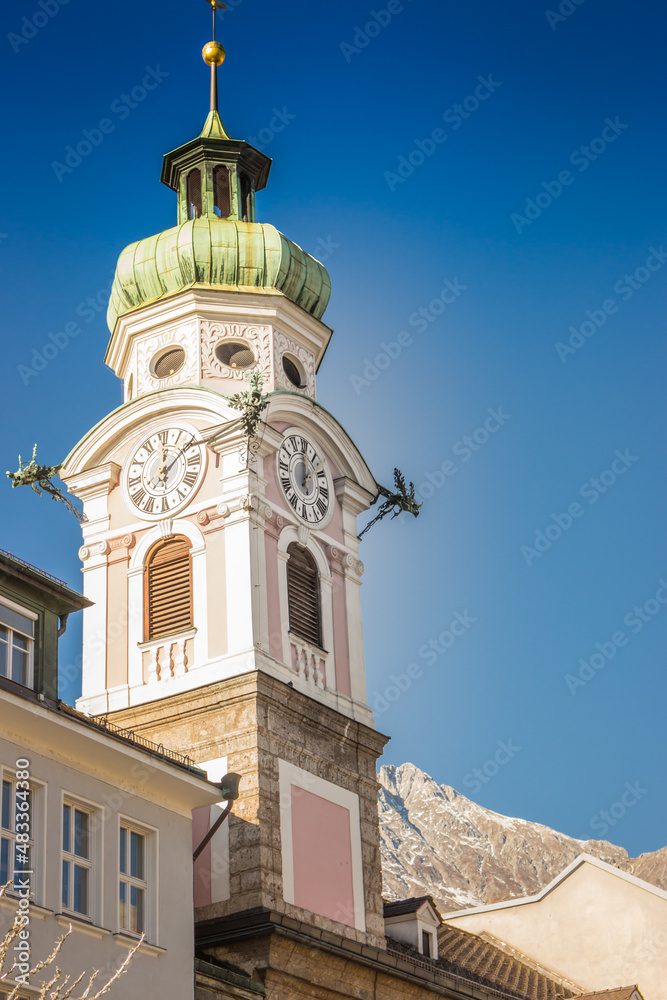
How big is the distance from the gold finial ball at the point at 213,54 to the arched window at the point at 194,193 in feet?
12.9

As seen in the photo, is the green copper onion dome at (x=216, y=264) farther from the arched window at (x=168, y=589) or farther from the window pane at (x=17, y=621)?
the window pane at (x=17, y=621)

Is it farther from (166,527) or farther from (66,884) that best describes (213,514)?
(66,884)

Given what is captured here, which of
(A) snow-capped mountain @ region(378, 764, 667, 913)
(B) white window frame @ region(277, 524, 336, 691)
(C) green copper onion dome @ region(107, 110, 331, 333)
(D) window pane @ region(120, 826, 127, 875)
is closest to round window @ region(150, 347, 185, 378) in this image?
(C) green copper onion dome @ region(107, 110, 331, 333)

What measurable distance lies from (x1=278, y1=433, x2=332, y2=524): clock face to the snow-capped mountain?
5300cm

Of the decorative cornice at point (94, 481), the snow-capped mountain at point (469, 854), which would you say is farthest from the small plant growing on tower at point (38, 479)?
the snow-capped mountain at point (469, 854)

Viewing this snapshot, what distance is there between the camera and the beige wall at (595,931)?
3934cm

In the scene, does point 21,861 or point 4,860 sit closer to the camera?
point 4,860

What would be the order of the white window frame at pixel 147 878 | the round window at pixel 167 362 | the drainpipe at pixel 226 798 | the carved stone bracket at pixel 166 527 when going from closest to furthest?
1. the white window frame at pixel 147 878
2. the drainpipe at pixel 226 798
3. the carved stone bracket at pixel 166 527
4. the round window at pixel 167 362

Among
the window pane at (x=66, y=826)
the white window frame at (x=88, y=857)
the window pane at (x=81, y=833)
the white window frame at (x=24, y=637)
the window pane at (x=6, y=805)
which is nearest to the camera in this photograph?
the window pane at (x=6, y=805)

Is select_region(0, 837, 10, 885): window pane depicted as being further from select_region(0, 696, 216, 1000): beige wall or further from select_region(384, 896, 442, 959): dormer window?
select_region(384, 896, 442, 959): dormer window

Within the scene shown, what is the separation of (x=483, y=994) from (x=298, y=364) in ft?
45.4

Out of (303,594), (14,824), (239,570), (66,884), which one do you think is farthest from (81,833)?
(303,594)

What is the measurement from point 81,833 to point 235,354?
Answer: 1529 centimetres

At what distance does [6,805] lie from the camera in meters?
→ 22.5
